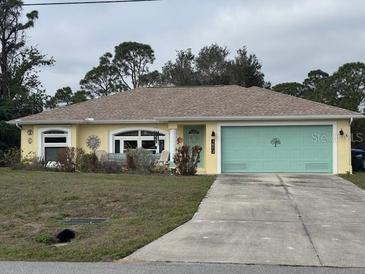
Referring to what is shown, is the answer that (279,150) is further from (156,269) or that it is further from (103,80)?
(103,80)

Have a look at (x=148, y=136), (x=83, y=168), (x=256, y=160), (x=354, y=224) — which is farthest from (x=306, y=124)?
(x=354, y=224)

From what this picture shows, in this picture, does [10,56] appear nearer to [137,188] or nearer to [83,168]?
[83,168]

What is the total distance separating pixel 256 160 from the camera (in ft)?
86.1

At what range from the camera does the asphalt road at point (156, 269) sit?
27.2ft

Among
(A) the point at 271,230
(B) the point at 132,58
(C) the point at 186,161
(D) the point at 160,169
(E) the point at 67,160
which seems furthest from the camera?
(B) the point at 132,58

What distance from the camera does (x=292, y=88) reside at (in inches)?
2675

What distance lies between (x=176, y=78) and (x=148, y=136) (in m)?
28.6

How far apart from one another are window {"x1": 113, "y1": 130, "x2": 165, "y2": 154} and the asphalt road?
63.9 ft

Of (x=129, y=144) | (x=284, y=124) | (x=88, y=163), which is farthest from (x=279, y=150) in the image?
(x=88, y=163)

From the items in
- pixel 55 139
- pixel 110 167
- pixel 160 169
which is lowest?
pixel 160 169

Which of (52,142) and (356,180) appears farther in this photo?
(52,142)

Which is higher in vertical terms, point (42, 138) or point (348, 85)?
point (348, 85)

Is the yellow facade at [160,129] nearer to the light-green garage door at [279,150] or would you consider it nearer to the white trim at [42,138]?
the white trim at [42,138]

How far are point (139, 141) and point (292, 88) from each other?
4259 cm
